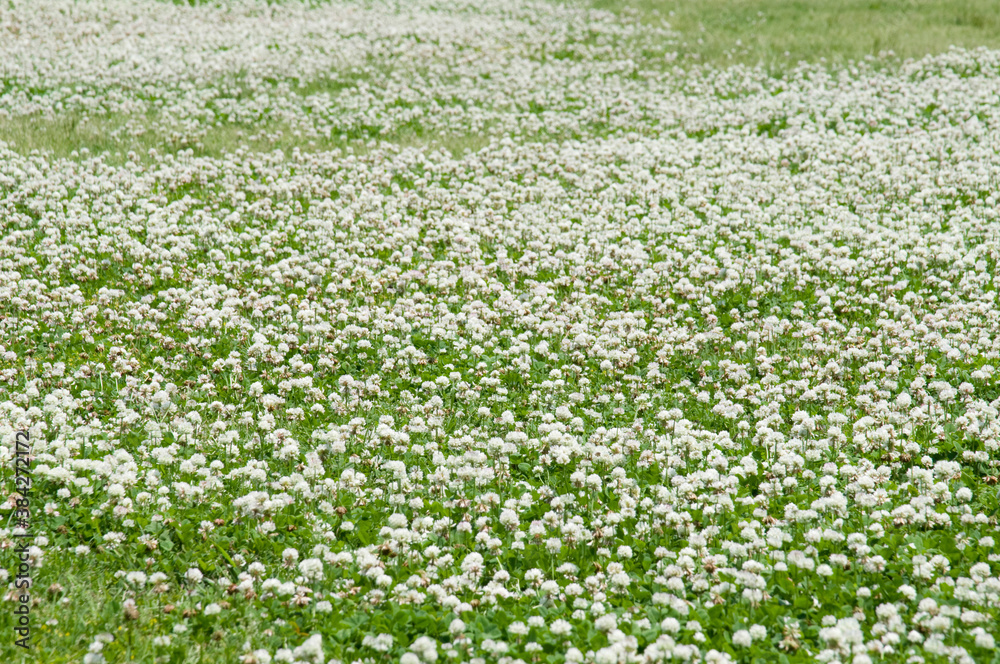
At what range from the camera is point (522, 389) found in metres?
9.39

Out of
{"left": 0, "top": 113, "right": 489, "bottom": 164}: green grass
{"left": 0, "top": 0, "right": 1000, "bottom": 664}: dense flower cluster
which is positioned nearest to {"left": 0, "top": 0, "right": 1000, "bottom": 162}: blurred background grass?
{"left": 0, "top": 113, "right": 489, "bottom": 164}: green grass

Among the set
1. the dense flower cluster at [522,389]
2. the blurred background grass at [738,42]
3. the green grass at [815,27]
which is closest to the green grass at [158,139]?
the blurred background grass at [738,42]

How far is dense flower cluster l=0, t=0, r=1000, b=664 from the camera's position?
5.92m

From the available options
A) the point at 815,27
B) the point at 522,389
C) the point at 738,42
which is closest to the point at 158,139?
the point at 522,389

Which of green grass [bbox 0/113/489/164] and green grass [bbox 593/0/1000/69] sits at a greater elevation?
green grass [bbox 593/0/1000/69]

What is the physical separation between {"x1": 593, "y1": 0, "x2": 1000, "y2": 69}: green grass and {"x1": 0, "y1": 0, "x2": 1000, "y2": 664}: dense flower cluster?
7157mm

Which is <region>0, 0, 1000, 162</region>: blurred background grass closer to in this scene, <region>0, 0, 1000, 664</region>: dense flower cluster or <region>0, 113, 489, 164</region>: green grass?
<region>0, 113, 489, 164</region>: green grass

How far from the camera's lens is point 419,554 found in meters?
6.54

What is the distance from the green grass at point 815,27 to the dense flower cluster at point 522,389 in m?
7.16

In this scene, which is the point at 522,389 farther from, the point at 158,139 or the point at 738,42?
the point at 738,42

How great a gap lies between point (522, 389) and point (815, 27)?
1042 inches

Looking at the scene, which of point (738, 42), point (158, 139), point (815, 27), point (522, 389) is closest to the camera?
point (522, 389)

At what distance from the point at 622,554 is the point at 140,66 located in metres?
23.1

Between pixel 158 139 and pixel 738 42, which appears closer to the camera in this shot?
pixel 158 139
